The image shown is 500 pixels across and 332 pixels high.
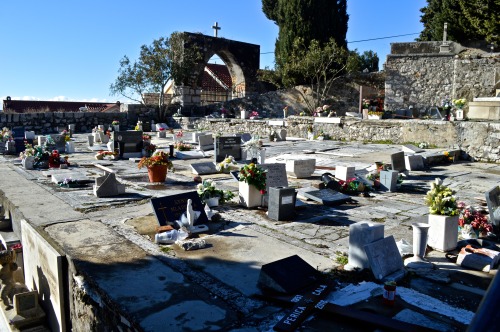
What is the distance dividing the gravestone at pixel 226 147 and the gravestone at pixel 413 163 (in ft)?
16.4

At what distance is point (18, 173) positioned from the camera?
35.3ft

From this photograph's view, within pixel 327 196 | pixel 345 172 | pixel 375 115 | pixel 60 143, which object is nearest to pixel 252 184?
pixel 327 196

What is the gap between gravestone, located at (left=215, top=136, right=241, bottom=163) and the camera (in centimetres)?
1294

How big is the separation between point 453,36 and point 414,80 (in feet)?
14.9

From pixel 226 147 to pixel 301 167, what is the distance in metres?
3.25

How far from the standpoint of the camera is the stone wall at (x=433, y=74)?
81.2 feet

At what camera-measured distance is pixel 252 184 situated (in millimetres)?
7445

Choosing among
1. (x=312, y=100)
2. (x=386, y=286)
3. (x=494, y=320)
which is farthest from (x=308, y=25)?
(x=494, y=320)

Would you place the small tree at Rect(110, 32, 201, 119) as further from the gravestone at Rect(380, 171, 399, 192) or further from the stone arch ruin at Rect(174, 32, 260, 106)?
the gravestone at Rect(380, 171, 399, 192)

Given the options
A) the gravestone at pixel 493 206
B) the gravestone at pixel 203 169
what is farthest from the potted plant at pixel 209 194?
the gravestone at pixel 493 206

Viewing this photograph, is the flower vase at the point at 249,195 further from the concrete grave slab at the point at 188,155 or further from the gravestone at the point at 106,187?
the concrete grave slab at the point at 188,155

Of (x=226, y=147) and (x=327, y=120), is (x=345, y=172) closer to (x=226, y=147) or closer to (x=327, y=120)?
(x=226, y=147)

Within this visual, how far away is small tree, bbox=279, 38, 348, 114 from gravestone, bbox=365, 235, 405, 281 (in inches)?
965

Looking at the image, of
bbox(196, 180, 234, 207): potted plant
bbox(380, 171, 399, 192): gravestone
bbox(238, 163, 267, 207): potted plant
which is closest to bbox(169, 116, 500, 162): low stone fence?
bbox(380, 171, 399, 192): gravestone
